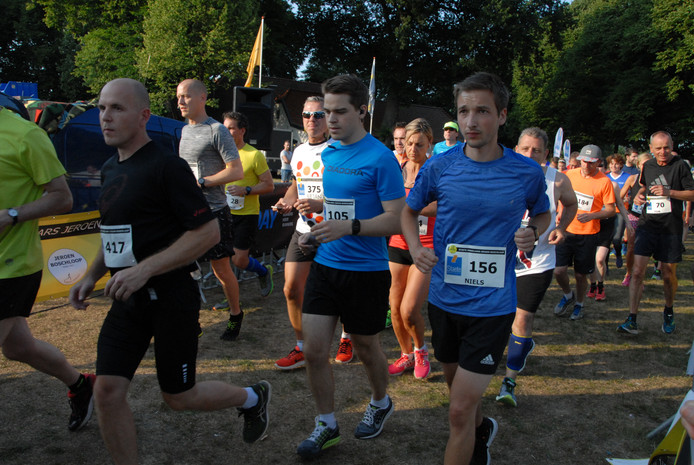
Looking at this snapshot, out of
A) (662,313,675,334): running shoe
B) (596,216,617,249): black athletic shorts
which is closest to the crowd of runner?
(662,313,675,334): running shoe

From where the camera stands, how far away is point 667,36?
29.8 m

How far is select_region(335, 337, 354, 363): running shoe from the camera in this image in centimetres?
471

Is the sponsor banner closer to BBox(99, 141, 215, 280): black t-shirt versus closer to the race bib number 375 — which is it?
BBox(99, 141, 215, 280): black t-shirt

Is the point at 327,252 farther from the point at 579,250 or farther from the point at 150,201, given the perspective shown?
the point at 579,250

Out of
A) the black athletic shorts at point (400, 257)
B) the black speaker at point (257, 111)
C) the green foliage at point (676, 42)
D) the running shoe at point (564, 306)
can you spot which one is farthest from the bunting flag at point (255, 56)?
the green foliage at point (676, 42)

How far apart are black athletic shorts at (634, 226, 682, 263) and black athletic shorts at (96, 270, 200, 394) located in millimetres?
5584

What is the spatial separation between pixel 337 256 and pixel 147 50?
1043 inches

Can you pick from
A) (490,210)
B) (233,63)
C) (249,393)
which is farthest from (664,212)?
(233,63)

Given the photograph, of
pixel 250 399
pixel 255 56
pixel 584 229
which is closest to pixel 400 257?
pixel 250 399

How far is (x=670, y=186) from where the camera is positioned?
607 cm

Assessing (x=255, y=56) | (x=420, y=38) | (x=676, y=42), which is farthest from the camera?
(x=420, y=38)

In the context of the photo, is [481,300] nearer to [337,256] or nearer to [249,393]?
[337,256]

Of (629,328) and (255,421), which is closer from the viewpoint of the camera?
(255,421)

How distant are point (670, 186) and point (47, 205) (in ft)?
21.0
